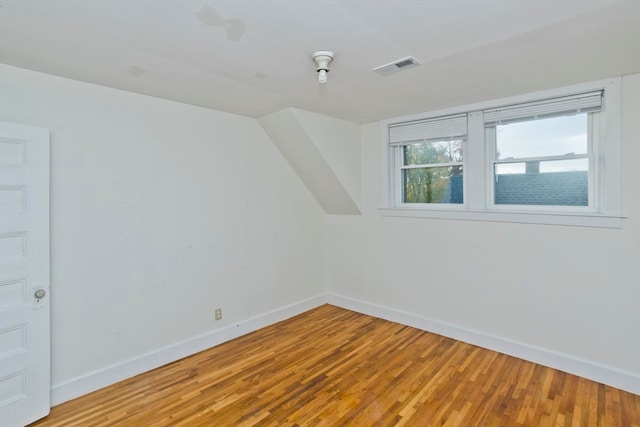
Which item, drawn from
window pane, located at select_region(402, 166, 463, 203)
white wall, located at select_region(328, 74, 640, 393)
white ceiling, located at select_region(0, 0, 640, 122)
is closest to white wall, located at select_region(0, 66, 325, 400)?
white ceiling, located at select_region(0, 0, 640, 122)

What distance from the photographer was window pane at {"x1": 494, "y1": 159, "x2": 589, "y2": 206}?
110 inches

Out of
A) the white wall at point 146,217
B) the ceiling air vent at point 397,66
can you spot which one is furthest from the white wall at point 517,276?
the ceiling air vent at point 397,66

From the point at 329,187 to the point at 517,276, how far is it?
217 centimetres

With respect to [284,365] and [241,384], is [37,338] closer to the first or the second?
[241,384]

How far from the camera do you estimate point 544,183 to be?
116 inches

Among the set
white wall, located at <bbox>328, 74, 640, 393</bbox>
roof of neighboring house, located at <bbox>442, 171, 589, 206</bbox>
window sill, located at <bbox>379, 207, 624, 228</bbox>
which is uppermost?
roof of neighboring house, located at <bbox>442, 171, 589, 206</bbox>

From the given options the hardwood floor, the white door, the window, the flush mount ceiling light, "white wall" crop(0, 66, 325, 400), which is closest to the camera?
the flush mount ceiling light

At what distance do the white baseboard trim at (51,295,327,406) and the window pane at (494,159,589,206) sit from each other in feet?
8.86

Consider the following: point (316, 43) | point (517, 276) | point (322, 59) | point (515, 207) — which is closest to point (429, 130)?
point (515, 207)

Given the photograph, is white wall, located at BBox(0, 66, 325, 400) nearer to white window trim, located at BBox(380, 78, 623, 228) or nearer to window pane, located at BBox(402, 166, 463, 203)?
white window trim, located at BBox(380, 78, 623, 228)

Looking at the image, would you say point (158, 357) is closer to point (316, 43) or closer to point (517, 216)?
point (316, 43)

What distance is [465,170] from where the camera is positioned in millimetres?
3361

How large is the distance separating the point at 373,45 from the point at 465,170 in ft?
6.36

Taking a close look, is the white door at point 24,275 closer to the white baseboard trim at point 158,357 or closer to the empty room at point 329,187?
the empty room at point 329,187
